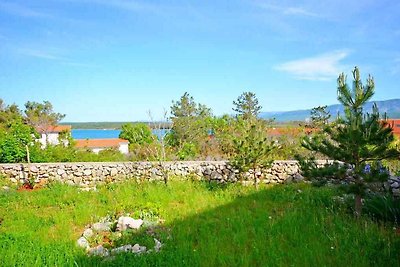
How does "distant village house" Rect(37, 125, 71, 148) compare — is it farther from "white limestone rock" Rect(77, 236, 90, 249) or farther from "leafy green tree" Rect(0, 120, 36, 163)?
"white limestone rock" Rect(77, 236, 90, 249)

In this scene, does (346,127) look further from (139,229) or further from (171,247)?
(139,229)

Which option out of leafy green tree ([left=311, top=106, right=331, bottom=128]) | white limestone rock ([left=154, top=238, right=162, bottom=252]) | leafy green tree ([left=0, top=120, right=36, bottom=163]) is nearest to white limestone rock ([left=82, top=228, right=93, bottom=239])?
white limestone rock ([left=154, top=238, right=162, bottom=252])

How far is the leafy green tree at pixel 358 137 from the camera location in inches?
253

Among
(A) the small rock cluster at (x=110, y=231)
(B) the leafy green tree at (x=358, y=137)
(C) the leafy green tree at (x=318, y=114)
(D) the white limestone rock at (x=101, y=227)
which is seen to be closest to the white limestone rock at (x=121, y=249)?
(A) the small rock cluster at (x=110, y=231)

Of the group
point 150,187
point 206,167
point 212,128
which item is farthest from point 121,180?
point 212,128

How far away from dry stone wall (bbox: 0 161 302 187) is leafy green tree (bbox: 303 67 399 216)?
18.8 feet

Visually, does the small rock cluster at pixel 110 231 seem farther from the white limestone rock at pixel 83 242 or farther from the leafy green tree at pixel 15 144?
the leafy green tree at pixel 15 144

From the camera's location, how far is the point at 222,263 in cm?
510

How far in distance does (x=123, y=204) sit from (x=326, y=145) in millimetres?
5468

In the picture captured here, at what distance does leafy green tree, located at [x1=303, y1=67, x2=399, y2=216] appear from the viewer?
643cm

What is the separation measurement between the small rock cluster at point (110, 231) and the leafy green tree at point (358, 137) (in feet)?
13.6

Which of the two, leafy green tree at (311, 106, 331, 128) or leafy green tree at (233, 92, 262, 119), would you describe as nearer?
leafy green tree at (311, 106, 331, 128)

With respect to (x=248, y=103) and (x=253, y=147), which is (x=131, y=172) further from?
(x=248, y=103)

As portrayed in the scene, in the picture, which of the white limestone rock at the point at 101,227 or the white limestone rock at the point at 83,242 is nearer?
the white limestone rock at the point at 83,242
